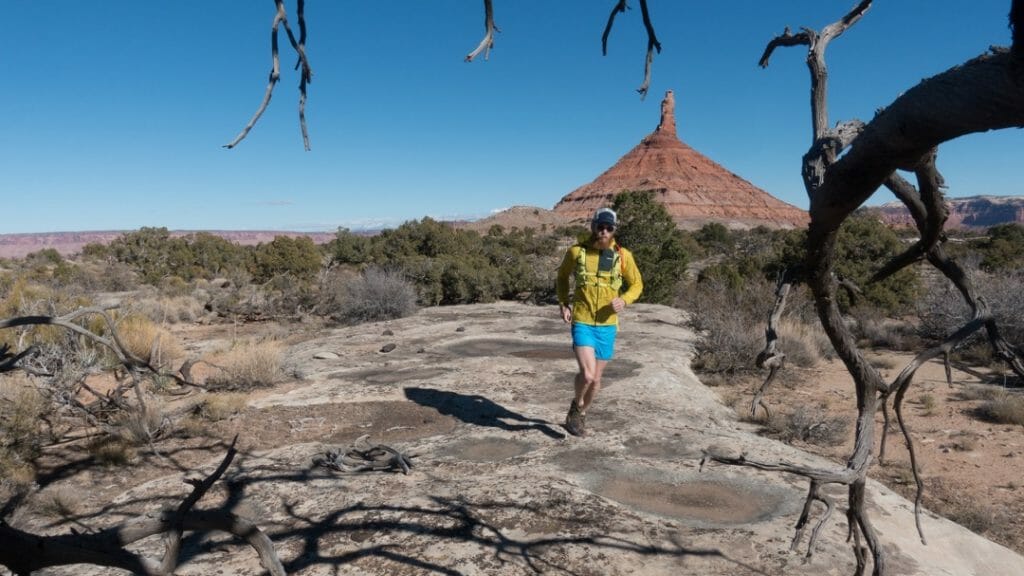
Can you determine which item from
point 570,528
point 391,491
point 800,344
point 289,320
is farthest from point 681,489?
point 289,320

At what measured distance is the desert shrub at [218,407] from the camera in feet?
18.0

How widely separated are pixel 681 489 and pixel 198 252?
28.1m

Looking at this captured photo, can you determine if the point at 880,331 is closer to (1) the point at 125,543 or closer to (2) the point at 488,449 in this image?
(2) the point at 488,449

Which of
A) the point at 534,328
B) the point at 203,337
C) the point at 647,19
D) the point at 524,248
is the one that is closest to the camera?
the point at 647,19

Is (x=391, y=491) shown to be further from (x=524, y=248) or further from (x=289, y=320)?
(x=524, y=248)

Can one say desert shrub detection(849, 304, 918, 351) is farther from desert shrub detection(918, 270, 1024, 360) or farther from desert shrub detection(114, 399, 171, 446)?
desert shrub detection(114, 399, 171, 446)

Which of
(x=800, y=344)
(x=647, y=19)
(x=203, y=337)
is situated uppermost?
(x=647, y=19)

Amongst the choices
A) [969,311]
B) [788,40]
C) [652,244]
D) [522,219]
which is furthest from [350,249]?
[522,219]

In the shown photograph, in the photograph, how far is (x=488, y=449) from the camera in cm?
466

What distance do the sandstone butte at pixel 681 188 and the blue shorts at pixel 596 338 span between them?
75.4 m

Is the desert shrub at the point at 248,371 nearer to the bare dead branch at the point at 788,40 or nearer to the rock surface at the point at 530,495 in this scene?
the rock surface at the point at 530,495

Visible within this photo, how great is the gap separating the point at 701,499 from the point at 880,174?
308 centimetres

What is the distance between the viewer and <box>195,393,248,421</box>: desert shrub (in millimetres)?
5480

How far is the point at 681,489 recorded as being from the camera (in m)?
3.86
